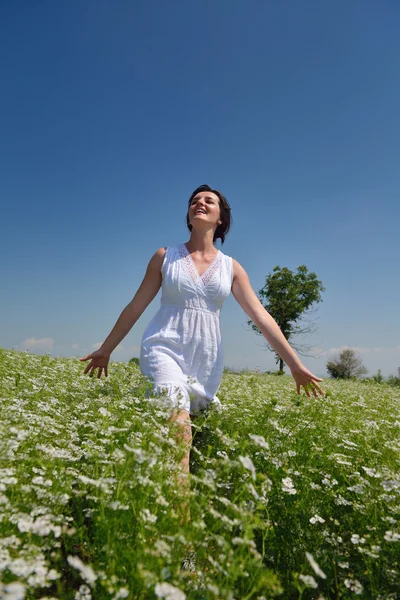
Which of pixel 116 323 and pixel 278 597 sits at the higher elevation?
pixel 116 323

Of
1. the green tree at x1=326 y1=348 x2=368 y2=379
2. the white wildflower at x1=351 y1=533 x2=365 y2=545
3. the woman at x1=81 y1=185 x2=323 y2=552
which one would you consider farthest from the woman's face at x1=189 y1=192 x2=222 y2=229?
the green tree at x1=326 y1=348 x2=368 y2=379

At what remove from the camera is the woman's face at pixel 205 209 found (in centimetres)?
561

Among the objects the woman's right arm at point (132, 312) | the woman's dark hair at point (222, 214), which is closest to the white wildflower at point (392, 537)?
the woman's right arm at point (132, 312)

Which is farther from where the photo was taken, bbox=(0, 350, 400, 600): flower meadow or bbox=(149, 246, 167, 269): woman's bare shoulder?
bbox=(149, 246, 167, 269): woman's bare shoulder

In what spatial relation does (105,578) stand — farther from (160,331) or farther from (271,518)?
(160,331)

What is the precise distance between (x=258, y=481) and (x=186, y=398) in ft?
3.52

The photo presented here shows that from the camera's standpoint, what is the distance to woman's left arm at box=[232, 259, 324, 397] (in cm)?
509

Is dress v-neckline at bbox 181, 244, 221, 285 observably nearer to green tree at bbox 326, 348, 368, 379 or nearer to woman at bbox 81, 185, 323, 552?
woman at bbox 81, 185, 323, 552

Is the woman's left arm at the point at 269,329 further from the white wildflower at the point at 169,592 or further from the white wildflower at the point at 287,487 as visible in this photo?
the white wildflower at the point at 169,592

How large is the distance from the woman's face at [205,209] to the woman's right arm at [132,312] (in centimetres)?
63

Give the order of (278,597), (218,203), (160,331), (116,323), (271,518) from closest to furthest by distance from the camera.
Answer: (278,597) < (271,518) < (160,331) < (116,323) < (218,203)

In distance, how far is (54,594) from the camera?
275 cm

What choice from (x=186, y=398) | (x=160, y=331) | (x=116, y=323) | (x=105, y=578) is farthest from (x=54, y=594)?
(x=116, y=323)

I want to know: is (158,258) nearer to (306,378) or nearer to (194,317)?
(194,317)
